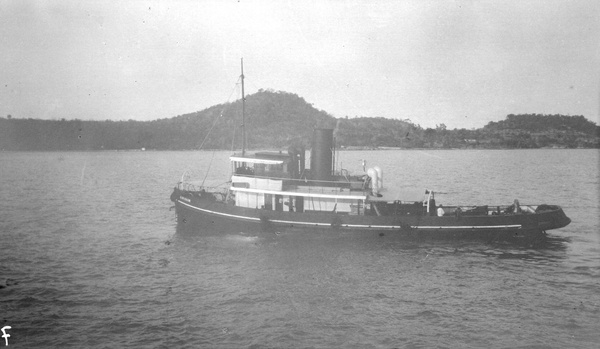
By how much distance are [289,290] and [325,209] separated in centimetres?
987

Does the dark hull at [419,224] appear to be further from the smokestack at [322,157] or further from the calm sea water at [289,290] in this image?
the smokestack at [322,157]

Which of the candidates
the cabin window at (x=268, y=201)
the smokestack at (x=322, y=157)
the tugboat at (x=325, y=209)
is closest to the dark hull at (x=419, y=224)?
the tugboat at (x=325, y=209)

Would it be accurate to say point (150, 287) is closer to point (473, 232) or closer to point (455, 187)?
point (473, 232)

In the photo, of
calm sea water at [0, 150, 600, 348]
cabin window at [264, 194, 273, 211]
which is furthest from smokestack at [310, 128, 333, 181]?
calm sea water at [0, 150, 600, 348]

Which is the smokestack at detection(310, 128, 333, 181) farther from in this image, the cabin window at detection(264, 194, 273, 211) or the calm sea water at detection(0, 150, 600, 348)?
the calm sea water at detection(0, 150, 600, 348)

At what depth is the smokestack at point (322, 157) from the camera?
96.6ft

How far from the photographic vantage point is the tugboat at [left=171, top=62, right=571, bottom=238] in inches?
1077

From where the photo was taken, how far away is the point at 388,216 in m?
27.4

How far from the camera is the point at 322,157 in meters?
29.6

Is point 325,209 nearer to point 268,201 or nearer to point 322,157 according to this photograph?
point 322,157

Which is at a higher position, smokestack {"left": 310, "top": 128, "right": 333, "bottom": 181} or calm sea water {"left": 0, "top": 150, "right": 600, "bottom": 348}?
smokestack {"left": 310, "top": 128, "right": 333, "bottom": 181}

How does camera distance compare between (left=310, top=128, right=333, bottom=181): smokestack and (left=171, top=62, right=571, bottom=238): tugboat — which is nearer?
(left=171, top=62, right=571, bottom=238): tugboat

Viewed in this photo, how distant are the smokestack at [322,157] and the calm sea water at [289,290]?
4.47 m

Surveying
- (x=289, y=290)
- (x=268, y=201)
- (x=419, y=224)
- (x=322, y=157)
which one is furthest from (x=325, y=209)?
(x=289, y=290)
